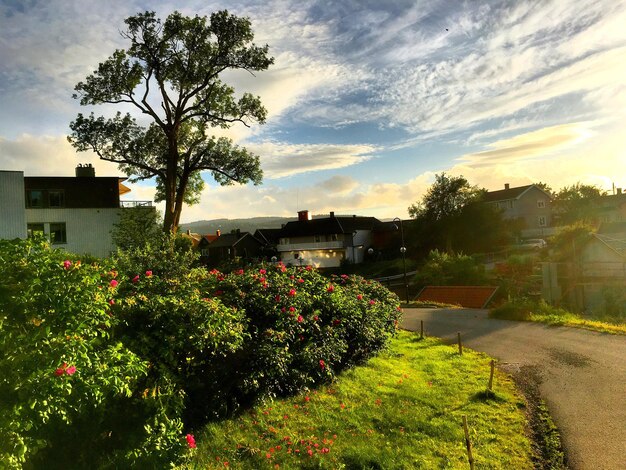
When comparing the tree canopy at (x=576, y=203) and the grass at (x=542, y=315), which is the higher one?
the tree canopy at (x=576, y=203)

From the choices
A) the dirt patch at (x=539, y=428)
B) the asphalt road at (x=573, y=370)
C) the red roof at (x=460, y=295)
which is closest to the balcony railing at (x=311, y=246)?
the red roof at (x=460, y=295)

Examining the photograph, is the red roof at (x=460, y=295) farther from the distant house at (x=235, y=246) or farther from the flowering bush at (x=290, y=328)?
the distant house at (x=235, y=246)

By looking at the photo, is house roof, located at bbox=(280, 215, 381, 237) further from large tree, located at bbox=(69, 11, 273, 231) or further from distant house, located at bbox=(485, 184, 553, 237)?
large tree, located at bbox=(69, 11, 273, 231)

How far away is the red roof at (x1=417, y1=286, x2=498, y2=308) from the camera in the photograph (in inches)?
1233

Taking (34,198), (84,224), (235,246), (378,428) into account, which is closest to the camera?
(378,428)

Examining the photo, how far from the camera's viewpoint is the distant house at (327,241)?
60.5 meters

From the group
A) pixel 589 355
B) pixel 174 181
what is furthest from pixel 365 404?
pixel 174 181

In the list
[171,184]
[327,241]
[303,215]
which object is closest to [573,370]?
[171,184]

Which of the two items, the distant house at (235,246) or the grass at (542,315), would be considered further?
the distant house at (235,246)

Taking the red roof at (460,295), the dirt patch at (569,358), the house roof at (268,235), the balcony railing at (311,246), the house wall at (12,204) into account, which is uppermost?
the house wall at (12,204)

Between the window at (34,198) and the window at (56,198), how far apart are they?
23.7 inches

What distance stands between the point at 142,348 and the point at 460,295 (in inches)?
1203

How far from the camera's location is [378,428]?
8.27m

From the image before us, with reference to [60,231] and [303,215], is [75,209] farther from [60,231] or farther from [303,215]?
[303,215]
